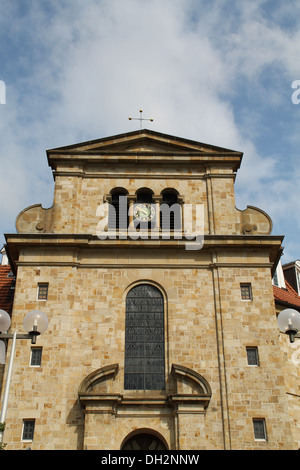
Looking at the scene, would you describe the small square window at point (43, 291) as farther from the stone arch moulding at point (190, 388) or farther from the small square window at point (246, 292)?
the small square window at point (246, 292)

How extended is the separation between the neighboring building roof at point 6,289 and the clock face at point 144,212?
7.36 meters

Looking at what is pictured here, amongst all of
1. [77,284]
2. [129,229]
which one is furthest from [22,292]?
[129,229]

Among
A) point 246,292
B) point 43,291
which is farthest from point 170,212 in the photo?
point 43,291

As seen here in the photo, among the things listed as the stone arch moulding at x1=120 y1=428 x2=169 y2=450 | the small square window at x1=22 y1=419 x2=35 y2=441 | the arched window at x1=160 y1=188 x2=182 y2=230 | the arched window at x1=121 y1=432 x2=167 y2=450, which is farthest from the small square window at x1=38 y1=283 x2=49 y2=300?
the arched window at x1=121 y1=432 x2=167 y2=450

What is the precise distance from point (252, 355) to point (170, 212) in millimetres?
7249

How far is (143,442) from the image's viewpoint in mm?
21359

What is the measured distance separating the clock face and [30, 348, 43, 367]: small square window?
7.17 metres

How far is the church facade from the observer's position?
2095 cm

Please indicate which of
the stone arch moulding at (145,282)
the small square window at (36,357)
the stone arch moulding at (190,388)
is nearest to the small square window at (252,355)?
the stone arch moulding at (190,388)
